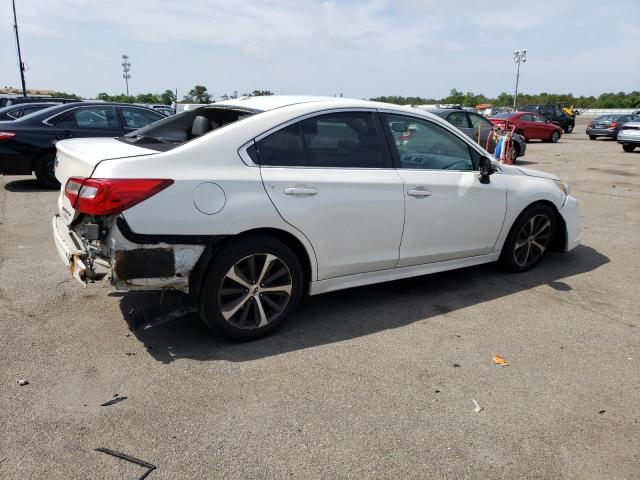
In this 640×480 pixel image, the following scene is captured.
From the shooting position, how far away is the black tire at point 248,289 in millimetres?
3482

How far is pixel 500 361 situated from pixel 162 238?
2.38 meters

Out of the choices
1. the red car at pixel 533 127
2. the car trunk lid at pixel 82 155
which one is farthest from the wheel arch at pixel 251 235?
the red car at pixel 533 127

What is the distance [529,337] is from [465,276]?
1404 mm

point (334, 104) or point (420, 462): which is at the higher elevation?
point (334, 104)

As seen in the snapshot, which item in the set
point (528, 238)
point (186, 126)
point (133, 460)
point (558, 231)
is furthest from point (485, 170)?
point (133, 460)

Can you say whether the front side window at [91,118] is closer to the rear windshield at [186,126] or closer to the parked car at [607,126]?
the rear windshield at [186,126]

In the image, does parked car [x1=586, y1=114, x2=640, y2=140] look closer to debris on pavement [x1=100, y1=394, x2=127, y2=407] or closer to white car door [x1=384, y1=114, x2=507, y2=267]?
white car door [x1=384, y1=114, x2=507, y2=267]

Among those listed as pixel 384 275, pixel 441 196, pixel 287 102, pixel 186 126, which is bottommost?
pixel 384 275

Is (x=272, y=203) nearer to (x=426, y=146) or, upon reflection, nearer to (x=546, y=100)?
(x=426, y=146)

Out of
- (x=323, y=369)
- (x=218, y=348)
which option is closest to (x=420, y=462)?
(x=323, y=369)

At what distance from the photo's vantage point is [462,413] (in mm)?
3004

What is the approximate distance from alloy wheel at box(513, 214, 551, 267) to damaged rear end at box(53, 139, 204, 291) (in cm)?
335

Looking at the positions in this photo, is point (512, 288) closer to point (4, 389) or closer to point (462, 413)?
point (462, 413)

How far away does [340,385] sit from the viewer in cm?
325
